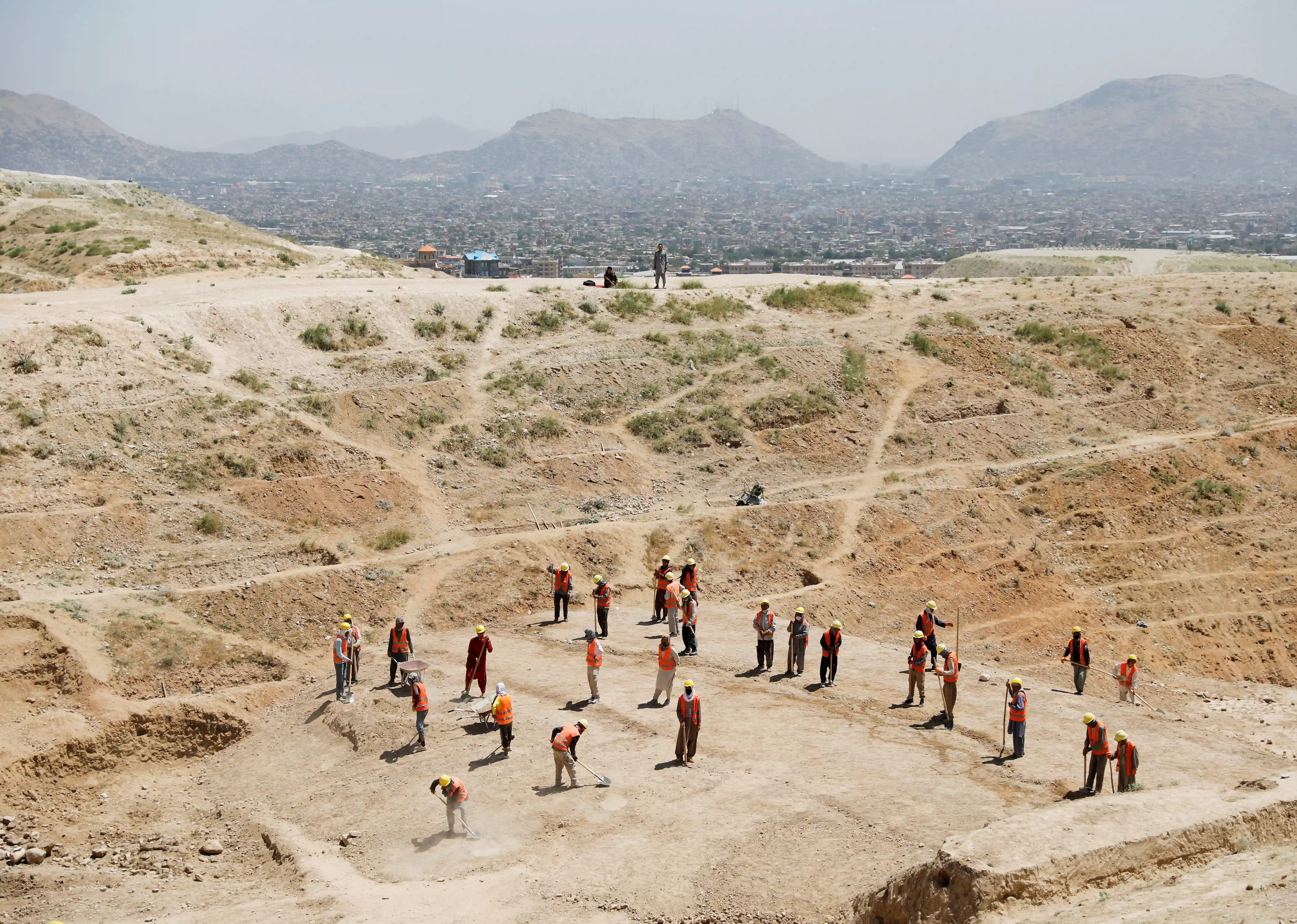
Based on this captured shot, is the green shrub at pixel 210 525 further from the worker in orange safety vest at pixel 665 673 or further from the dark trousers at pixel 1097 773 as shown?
the dark trousers at pixel 1097 773

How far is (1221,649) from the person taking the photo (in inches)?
1089

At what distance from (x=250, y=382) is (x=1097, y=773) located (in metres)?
23.9

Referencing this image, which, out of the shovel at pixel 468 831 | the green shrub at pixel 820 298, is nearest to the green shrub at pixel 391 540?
the shovel at pixel 468 831

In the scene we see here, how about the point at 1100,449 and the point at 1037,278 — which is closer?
the point at 1100,449

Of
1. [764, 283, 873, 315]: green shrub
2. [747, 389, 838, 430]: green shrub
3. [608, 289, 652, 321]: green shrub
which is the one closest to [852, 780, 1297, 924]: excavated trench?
[747, 389, 838, 430]: green shrub

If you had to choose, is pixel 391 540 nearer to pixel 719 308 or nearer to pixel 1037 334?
pixel 719 308

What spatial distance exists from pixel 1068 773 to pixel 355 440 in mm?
20068

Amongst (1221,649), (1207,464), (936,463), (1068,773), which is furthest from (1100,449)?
(1068,773)

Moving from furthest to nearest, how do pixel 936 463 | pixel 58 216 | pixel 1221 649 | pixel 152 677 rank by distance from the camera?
pixel 58 216, pixel 936 463, pixel 1221 649, pixel 152 677

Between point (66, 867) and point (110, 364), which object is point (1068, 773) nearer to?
point (66, 867)

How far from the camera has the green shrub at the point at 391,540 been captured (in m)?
27.2

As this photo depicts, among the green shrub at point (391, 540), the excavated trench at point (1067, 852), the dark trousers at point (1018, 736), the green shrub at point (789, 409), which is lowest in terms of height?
the dark trousers at point (1018, 736)

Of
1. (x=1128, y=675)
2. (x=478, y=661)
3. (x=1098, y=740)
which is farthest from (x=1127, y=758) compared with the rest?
(x=478, y=661)

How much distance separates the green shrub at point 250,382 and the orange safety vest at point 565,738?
1796 centimetres
